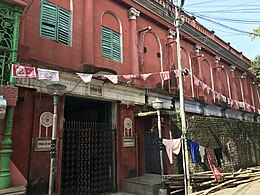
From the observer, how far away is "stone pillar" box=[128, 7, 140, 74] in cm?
1020

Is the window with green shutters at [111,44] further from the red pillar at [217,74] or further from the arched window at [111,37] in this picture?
the red pillar at [217,74]

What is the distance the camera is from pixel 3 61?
4.78 m

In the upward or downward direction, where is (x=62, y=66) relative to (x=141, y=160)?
upward

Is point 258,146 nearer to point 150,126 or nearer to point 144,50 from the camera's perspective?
point 150,126

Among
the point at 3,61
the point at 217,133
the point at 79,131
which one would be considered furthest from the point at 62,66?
the point at 217,133

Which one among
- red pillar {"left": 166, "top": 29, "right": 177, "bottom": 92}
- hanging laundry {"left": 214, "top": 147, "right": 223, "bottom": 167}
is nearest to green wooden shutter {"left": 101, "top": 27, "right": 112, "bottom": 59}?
red pillar {"left": 166, "top": 29, "right": 177, "bottom": 92}

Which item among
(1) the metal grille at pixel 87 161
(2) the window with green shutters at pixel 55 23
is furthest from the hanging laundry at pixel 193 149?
(2) the window with green shutters at pixel 55 23

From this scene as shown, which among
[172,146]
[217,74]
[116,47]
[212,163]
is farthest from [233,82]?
[116,47]

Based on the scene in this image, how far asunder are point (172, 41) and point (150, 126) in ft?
16.8

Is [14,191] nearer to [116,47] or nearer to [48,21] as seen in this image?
[48,21]

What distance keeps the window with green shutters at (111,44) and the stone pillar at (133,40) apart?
0.70 meters

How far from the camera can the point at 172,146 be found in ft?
28.2

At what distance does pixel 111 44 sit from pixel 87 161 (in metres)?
4.93

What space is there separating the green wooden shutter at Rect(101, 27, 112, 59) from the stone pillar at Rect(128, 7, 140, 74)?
1.24 m
